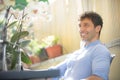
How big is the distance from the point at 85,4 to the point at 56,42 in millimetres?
556

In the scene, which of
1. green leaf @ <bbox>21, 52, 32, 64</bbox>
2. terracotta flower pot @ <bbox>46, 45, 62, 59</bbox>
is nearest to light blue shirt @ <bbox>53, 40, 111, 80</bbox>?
green leaf @ <bbox>21, 52, 32, 64</bbox>

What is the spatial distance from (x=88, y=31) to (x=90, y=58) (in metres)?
0.24

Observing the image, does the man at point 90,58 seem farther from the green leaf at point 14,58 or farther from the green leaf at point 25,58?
the green leaf at point 14,58

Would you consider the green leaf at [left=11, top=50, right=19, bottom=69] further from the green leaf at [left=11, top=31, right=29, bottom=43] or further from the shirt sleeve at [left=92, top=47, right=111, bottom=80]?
the shirt sleeve at [left=92, top=47, right=111, bottom=80]

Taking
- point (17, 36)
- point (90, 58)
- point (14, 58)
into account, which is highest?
point (17, 36)

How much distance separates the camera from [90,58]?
1901 mm

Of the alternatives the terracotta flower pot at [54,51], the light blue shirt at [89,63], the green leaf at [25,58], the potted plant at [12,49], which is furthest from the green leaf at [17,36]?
the terracotta flower pot at [54,51]

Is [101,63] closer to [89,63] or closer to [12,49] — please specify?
[89,63]

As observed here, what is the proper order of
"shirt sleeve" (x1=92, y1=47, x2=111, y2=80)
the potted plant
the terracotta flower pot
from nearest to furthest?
the potted plant
"shirt sleeve" (x1=92, y1=47, x2=111, y2=80)
the terracotta flower pot

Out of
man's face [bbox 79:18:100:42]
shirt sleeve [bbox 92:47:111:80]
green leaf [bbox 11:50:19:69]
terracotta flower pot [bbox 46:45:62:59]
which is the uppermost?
man's face [bbox 79:18:100:42]

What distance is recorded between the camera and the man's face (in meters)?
1.99

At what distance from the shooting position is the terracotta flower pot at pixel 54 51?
8.93ft

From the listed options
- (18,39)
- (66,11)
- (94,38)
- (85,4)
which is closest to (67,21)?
(66,11)

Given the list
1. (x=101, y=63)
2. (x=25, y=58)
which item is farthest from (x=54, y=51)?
(x=101, y=63)
